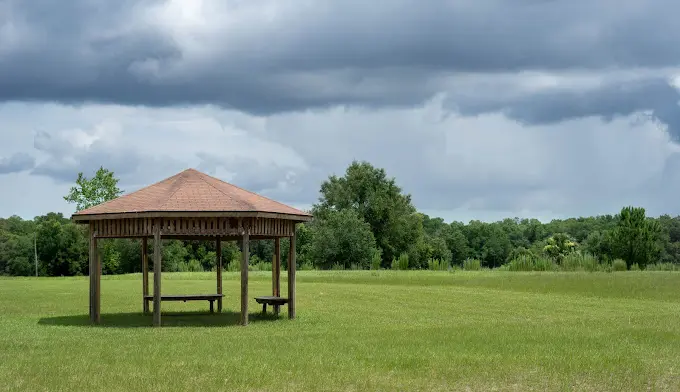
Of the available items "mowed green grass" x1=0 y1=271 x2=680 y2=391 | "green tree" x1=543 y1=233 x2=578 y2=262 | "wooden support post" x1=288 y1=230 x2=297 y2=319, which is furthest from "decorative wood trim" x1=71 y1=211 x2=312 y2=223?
"green tree" x1=543 y1=233 x2=578 y2=262

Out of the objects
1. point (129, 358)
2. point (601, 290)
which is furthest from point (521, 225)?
point (129, 358)

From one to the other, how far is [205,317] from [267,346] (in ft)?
26.9

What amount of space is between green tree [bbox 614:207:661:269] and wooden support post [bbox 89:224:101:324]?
3816cm

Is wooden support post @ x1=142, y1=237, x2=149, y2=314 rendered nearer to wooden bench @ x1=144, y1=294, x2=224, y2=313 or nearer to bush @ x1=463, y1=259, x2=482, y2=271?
wooden bench @ x1=144, y1=294, x2=224, y2=313

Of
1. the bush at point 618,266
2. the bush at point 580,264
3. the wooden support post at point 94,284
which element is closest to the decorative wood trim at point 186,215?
the wooden support post at point 94,284

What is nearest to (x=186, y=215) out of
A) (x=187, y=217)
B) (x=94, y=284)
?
(x=187, y=217)

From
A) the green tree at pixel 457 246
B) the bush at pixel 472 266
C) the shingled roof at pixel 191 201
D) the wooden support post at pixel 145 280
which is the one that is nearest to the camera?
the shingled roof at pixel 191 201

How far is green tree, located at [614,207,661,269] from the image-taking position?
52.8 metres

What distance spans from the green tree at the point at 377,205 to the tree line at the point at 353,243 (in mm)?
107

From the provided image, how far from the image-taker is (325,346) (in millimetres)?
16188

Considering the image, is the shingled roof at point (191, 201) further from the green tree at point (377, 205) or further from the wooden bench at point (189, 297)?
the green tree at point (377, 205)

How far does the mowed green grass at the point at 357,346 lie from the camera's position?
1255 centimetres

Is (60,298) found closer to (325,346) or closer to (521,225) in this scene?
(325,346)

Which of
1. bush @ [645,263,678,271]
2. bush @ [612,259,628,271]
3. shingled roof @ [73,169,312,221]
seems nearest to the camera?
shingled roof @ [73,169,312,221]
